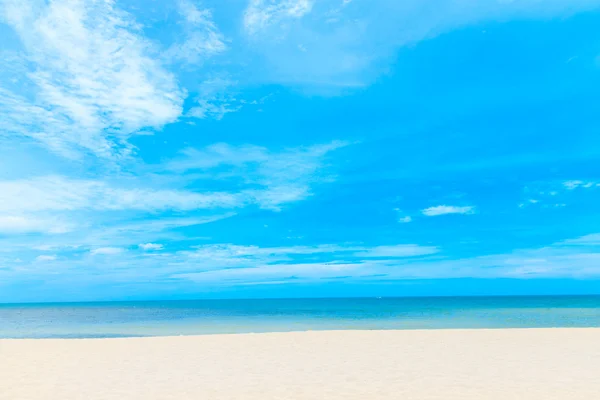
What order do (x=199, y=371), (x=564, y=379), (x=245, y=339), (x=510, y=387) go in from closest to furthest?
1. (x=510, y=387)
2. (x=564, y=379)
3. (x=199, y=371)
4. (x=245, y=339)

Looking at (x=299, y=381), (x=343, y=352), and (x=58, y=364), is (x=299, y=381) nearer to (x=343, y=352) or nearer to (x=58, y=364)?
(x=343, y=352)

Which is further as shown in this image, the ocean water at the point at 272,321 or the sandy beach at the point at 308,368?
the ocean water at the point at 272,321

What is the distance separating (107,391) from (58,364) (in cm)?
458

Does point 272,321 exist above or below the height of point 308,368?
above

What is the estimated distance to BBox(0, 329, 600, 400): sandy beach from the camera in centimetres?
949

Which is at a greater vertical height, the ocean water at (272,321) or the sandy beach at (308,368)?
the ocean water at (272,321)

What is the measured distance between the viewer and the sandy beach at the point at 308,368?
949 centimetres

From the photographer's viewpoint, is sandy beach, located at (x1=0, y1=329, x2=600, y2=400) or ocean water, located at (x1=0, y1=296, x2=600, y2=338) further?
ocean water, located at (x1=0, y1=296, x2=600, y2=338)

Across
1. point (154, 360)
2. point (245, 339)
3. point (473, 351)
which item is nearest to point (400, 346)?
point (473, 351)

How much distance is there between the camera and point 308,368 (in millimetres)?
12234

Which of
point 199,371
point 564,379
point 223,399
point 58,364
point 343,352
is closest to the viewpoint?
point 223,399

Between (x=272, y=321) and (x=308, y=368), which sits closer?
(x=308, y=368)

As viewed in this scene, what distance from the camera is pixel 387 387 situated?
9.78 meters

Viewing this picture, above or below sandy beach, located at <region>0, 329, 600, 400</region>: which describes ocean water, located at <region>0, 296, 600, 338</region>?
above
